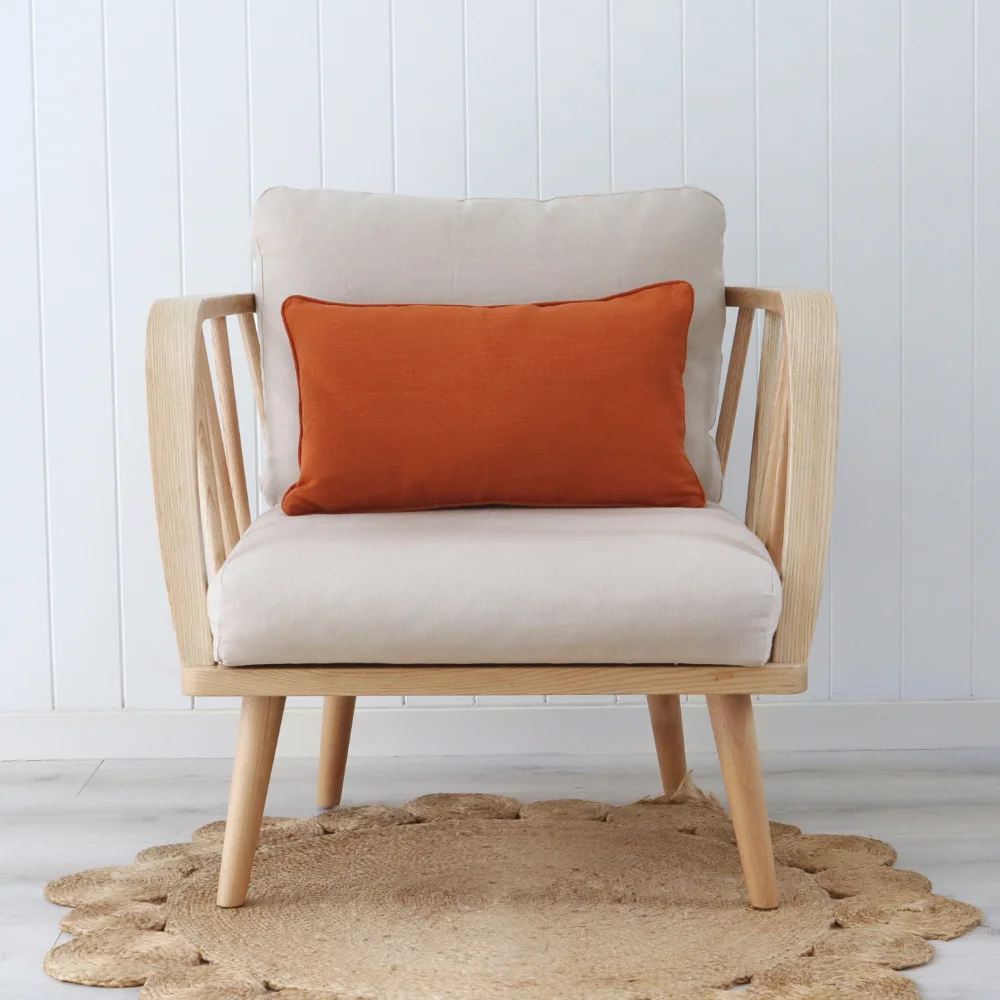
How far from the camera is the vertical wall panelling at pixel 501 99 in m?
1.98

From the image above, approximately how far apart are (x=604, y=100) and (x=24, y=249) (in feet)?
3.02

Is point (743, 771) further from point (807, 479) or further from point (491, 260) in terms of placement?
point (491, 260)

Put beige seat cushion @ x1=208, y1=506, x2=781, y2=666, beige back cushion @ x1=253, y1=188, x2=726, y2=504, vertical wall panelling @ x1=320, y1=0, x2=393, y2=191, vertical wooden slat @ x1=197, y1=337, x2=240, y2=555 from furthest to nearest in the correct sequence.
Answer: vertical wall panelling @ x1=320, y1=0, x2=393, y2=191, beige back cushion @ x1=253, y1=188, x2=726, y2=504, vertical wooden slat @ x1=197, y1=337, x2=240, y2=555, beige seat cushion @ x1=208, y1=506, x2=781, y2=666

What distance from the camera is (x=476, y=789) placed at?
1.86 metres

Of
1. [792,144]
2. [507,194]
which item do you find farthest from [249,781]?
[792,144]

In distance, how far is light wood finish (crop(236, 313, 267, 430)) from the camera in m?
1.65

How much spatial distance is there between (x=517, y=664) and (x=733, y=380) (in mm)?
596

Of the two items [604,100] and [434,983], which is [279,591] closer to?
[434,983]

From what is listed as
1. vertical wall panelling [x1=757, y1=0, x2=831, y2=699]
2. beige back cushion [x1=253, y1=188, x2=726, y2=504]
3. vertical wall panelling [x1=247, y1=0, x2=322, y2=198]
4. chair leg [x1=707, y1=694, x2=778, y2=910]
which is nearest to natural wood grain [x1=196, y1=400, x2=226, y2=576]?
beige back cushion [x1=253, y1=188, x2=726, y2=504]

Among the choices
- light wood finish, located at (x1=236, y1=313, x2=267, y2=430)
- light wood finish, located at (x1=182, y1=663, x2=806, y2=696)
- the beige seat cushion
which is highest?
light wood finish, located at (x1=236, y1=313, x2=267, y2=430)

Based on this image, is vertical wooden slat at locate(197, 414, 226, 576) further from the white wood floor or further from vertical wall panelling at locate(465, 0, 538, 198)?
vertical wall panelling at locate(465, 0, 538, 198)

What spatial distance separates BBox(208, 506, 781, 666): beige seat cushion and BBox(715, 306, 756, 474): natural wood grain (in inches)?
18.0

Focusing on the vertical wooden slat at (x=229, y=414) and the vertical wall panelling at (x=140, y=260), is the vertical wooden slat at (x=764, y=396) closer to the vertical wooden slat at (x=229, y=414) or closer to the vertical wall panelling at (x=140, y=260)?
the vertical wooden slat at (x=229, y=414)

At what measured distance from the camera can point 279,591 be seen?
1.23m
